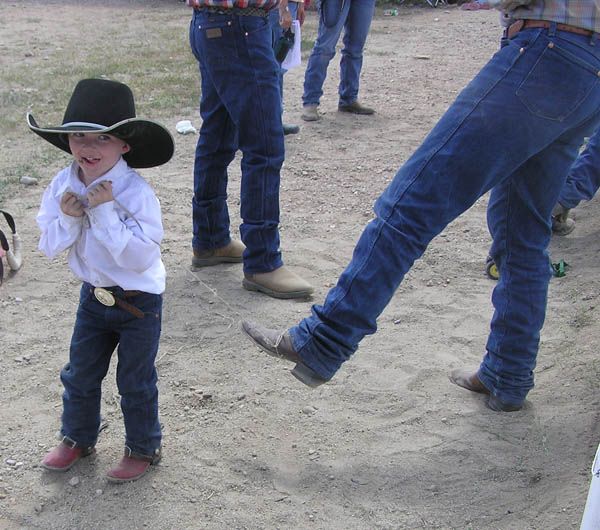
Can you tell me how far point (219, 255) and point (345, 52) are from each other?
11.4ft

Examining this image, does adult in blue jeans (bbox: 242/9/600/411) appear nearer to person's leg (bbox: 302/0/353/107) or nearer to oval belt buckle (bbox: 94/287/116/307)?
oval belt buckle (bbox: 94/287/116/307)

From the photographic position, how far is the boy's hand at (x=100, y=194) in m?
2.66

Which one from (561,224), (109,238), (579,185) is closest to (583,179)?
(579,185)

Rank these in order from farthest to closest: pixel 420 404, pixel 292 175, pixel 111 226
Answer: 1. pixel 292 175
2. pixel 420 404
3. pixel 111 226

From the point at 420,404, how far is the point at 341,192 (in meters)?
2.64

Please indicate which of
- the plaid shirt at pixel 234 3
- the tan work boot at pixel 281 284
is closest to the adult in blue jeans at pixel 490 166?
the tan work boot at pixel 281 284

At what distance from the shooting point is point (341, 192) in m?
5.85

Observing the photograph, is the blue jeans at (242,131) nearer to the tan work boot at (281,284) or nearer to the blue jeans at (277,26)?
the tan work boot at (281,284)

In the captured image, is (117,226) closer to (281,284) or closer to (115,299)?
(115,299)

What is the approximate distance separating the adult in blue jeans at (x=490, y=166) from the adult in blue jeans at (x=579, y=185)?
1978 mm

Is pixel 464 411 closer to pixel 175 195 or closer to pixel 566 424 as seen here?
pixel 566 424

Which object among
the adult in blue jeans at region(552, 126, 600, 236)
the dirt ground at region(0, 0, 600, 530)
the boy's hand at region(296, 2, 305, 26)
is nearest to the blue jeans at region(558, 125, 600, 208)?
the adult in blue jeans at region(552, 126, 600, 236)

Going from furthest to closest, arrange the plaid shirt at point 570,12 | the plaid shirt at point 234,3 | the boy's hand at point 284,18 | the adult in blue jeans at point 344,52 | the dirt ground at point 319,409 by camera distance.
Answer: the adult in blue jeans at point 344,52, the boy's hand at point 284,18, the plaid shirt at point 234,3, the dirt ground at point 319,409, the plaid shirt at point 570,12

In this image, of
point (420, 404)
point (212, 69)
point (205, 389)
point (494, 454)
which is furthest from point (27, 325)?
point (494, 454)
